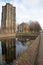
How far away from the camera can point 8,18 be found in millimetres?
58969

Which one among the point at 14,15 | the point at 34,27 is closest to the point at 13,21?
the point at 14,15

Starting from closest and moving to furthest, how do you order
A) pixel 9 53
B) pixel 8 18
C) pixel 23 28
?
pixel 9 53
pixel 8 18
pixel 23 28

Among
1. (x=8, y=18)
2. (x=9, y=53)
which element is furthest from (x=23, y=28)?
(x=9, y=53)

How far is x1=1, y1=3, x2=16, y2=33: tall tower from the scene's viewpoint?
55.5 meters

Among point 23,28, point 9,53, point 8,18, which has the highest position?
point 8,18

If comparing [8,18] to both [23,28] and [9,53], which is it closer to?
[23,28]

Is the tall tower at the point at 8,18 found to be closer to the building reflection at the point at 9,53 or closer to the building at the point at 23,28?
the building at the point at 23,28

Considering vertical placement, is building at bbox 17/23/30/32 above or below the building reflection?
above

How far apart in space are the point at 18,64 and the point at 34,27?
53.5m

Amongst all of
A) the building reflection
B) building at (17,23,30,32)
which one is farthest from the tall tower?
the building reflection

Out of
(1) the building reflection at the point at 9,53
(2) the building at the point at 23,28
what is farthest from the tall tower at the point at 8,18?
(1) the building reflection at the point at 9,53

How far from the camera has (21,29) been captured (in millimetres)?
63844

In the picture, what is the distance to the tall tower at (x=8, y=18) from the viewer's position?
55469 mm

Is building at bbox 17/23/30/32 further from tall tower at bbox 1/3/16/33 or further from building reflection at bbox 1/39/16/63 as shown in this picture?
building reflection at bbox 1/39/16/63
